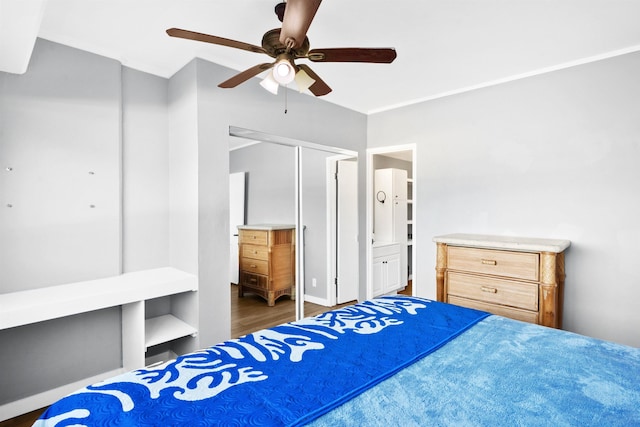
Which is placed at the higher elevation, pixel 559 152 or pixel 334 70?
pixel 334 70

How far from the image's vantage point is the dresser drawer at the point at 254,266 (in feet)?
9.92

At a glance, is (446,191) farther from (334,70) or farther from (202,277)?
(202,277)

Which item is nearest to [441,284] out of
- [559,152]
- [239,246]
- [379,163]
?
[559,152]

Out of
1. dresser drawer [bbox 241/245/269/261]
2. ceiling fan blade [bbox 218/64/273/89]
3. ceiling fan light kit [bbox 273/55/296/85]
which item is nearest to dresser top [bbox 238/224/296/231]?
dresser drawer [bbox 241/245/269/261]

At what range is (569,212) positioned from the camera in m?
2.81

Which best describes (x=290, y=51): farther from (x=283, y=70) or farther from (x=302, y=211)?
(x=302, y=211)

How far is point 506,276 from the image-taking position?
2.67 m

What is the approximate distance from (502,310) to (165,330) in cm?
262

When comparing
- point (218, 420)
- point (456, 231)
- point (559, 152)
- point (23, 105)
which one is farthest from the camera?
point (456, 231)

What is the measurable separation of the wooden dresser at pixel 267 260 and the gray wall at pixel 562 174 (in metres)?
1.46

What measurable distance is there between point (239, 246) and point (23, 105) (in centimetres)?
177

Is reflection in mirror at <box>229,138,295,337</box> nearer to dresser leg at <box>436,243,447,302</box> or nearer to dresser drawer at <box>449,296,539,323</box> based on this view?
dresser leg at <box>436,243,447,302</box>

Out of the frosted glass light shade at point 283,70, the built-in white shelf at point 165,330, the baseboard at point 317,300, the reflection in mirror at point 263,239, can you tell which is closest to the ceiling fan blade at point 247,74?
the frosted glass light shade at point 283,70

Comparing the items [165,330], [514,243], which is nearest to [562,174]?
[514,243]
